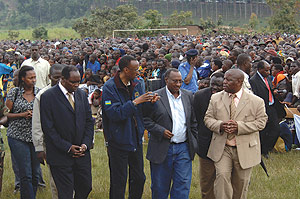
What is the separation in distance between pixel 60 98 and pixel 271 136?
4.77 m

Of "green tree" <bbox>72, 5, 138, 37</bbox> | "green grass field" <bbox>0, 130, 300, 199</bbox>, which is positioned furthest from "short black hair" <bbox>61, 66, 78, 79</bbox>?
"green tree" <bbox>72, 5, 138, 37</bbox>

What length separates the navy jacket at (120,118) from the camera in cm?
569

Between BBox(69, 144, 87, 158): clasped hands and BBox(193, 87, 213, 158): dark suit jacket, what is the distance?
1545 millimetres

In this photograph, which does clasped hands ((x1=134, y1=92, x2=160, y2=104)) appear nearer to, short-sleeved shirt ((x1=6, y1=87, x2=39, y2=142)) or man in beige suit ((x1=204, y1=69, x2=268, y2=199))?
man in beige suit ((x1=204, y1=69, x2=268, y2=199))

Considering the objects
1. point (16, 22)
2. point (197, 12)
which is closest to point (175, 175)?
point (197, 12)

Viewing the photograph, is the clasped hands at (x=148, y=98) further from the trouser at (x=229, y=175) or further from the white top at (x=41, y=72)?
the white top at (x=41, y=72)

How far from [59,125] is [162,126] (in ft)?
4.18

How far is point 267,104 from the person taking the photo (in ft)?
27.4

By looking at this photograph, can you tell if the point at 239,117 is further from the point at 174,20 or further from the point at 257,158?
the point at 174,20

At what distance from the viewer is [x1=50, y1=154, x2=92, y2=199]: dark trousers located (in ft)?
17.7

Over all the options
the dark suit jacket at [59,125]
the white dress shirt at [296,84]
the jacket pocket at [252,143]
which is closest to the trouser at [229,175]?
the jacket pocket at [252,143]

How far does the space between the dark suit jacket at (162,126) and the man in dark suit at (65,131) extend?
84cm

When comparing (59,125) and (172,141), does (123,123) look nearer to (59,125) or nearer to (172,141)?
(172,141)

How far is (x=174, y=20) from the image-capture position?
57.6 m
